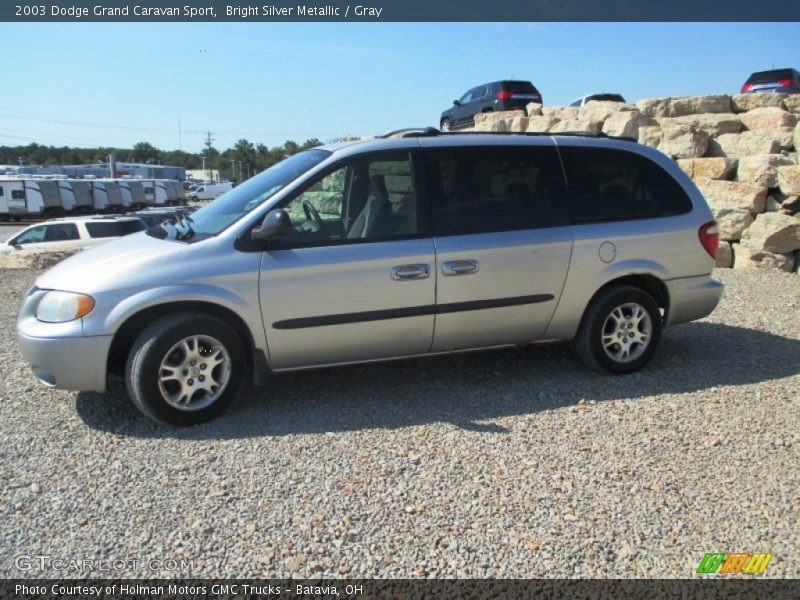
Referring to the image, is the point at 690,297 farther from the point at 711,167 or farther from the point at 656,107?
the point at 656,107

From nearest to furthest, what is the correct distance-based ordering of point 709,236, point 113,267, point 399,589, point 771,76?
point 399,589
point 113,267
point 709,236
point 771,76

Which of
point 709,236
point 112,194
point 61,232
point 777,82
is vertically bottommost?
point 61,232

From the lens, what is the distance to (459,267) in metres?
4.61

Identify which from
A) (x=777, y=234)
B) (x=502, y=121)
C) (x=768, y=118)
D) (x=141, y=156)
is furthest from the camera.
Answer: (x=141, y=156)

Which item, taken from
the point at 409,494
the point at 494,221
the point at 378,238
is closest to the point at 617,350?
the point at 494,221

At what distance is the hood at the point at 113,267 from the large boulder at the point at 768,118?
12.1 meters

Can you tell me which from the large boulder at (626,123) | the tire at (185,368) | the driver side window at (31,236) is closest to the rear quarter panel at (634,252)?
the tire at (185,368)

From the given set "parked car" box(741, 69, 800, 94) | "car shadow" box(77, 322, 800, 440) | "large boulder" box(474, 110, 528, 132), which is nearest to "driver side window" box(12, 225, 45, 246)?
"large boulder" box(474, 110, 528, 132)

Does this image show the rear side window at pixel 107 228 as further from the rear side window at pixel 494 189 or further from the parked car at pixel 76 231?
the rear side window at pixel 494 189

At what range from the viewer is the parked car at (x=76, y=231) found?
17922 mm

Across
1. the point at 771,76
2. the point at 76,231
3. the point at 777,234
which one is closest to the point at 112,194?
the point at 76,231

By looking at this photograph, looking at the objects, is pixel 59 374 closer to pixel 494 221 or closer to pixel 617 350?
pixel 494 221

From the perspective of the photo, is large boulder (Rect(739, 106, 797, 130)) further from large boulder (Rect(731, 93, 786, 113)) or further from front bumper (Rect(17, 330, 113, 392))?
front bumper (Rect(17, 330, 113, 392))

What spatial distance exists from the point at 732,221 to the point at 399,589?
31.5ft
